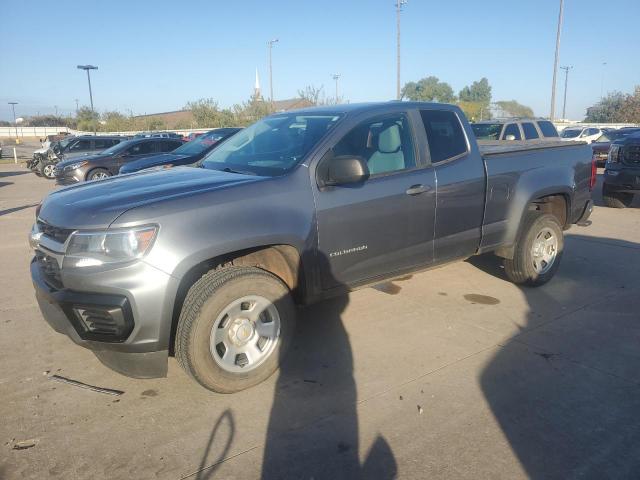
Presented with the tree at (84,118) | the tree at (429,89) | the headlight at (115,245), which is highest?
the tree at (429,89)

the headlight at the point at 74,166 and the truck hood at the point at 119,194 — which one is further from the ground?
the truck hood at the point at 119,194

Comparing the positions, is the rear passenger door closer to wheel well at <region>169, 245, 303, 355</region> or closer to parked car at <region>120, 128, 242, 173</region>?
wheel well at <region>169, 245, 303, 355</region>

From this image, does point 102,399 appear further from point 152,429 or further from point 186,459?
point 186,459

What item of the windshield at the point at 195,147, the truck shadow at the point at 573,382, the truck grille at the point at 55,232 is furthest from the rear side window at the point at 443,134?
the windshield at the point at 195,147

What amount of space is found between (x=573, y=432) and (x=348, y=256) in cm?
178

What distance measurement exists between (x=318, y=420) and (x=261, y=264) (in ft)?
3.84

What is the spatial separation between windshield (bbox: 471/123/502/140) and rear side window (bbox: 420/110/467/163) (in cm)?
956

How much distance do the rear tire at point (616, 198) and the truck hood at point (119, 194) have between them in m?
9.35

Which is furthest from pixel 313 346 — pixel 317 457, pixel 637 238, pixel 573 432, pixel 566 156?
pixel 637 238

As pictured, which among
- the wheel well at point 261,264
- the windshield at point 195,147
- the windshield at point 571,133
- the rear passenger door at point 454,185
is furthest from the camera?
the windshield at point 571,133

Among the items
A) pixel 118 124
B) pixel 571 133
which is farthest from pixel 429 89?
pixel 571 133

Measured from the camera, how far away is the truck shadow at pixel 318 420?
2.58 meters

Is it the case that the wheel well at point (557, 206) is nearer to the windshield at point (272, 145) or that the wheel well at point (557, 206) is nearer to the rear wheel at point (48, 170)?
the windshield at point (272, 145)

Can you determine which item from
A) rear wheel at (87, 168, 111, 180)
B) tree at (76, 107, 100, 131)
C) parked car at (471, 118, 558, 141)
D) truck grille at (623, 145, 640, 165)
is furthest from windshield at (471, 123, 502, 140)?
tree at (76, 107, 100, 131)
